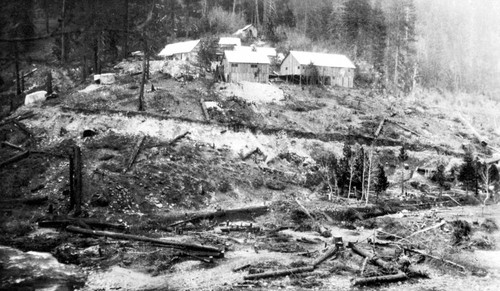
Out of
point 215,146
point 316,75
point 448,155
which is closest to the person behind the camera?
point 215,146

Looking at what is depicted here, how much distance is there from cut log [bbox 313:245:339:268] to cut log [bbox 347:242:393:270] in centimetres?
90

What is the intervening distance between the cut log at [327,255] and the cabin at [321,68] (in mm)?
39474

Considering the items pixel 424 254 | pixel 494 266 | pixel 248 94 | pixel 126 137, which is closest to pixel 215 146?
pixel 126 137

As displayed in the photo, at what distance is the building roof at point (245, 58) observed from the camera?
54.8 metres

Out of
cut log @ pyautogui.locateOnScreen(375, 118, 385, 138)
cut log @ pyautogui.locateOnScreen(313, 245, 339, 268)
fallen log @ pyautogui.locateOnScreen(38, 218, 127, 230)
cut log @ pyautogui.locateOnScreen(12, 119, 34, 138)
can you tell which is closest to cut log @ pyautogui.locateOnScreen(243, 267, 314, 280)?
cut log @ pyautogui.locateOnScreen(313, 245, 339, 268)

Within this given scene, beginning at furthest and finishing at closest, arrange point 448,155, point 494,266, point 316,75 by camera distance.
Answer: point 316,75 → point 448,155 → point 494,266

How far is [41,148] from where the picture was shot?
34.6 m

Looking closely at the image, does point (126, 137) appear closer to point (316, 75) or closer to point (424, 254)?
point (424, 254)

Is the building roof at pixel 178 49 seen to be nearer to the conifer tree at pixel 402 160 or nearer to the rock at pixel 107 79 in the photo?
the rock at pixel 107 79

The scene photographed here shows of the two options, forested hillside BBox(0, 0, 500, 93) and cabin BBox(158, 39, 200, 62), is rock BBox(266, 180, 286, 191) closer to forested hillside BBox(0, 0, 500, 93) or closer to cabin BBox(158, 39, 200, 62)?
cabin BBox(158, 39, 200, 62)

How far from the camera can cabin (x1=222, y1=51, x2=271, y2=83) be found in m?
54.7

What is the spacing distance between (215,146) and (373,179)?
50.2 feet

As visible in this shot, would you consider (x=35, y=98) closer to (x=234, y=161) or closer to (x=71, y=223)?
(x=234, y=161)

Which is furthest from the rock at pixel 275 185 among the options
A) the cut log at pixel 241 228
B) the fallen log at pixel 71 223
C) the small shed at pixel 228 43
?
the small shed at pixel 228 43
